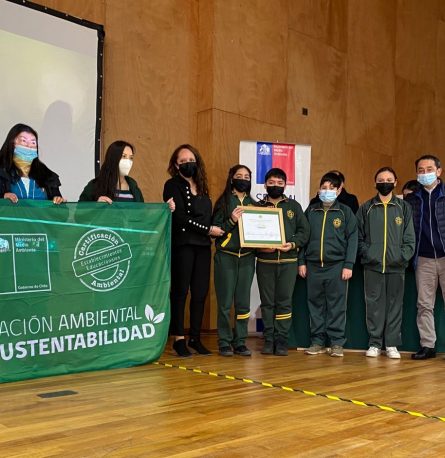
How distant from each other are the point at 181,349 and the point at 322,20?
177 inches

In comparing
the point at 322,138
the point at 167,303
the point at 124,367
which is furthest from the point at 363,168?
the point at 124,367

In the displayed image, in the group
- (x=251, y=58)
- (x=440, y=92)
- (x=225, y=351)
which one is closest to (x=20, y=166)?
(x=225, y=351)

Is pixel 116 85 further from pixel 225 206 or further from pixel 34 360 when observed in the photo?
pixel 34 360

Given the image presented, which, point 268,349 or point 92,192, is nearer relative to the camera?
point 92,192

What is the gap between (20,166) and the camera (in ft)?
11.2

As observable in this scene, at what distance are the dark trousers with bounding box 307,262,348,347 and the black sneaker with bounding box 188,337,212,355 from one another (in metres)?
0.81

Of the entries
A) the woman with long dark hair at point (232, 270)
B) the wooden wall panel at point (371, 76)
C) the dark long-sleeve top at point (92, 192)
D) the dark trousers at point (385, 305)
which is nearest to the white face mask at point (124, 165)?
the dark long-sleeve top at point (92, 192)

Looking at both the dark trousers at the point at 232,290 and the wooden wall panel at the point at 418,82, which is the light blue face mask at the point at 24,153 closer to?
the dark trousers at the point at 232,290

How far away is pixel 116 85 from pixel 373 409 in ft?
11.4

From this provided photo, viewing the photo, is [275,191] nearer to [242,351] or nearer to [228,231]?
[228,231]

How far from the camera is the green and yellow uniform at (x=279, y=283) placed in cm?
424

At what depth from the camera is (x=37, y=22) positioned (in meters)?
4.41

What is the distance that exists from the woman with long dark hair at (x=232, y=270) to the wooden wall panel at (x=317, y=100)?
236cm

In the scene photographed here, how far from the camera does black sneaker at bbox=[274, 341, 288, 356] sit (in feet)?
13.8
